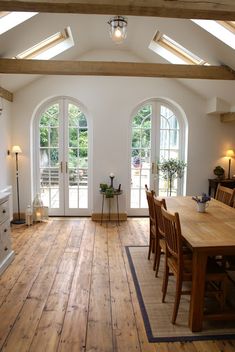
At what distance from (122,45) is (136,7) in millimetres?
3159

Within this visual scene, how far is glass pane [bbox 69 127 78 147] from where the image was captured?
18.4 ft

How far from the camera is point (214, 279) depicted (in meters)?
2.31

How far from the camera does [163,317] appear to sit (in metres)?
2.43

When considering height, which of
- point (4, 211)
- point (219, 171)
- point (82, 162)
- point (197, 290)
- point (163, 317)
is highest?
point (82, 162)

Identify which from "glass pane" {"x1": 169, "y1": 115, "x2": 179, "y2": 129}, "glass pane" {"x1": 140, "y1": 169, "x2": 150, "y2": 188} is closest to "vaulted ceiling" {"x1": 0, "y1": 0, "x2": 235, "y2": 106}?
"glass pane" {"x1": 169, "y1": 115, "x2": 179, "y2": 129}

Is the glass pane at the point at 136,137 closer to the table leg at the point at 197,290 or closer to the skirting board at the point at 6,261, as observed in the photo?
the skirting board at the point at 6,261

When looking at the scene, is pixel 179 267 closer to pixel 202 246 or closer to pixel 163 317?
pixel 202 246

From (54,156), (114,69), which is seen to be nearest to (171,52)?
(114,69)

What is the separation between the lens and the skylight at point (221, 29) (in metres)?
3.39

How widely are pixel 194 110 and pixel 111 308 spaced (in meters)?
4.24

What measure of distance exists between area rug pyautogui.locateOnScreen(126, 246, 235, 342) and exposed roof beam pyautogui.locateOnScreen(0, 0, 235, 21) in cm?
250

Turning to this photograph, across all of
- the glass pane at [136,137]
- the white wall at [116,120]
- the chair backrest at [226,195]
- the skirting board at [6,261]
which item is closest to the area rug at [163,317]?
the chair backrest at [226,195]

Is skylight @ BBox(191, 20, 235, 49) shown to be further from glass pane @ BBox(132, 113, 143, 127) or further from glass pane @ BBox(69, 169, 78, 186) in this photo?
glass pane @ BBox(69, 169, 78, 186)

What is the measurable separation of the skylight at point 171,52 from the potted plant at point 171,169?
1.87 metres
